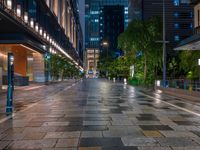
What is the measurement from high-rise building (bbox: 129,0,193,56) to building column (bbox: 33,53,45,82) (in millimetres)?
46764

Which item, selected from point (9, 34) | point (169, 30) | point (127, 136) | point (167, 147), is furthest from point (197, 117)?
point (169, 30)

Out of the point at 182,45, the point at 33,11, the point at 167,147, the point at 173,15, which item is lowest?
the point at 167,147

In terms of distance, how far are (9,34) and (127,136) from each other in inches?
1454

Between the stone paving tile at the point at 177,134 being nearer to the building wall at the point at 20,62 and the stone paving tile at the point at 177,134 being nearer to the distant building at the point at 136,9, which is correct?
the building wall at the point at 20,62

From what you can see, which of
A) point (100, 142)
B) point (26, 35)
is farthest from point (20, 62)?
point (100, 142)

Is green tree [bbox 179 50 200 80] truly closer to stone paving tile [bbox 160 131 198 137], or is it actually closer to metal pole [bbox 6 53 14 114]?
metal pole [bbox 6 53 14 114]

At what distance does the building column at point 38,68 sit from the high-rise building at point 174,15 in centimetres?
4676

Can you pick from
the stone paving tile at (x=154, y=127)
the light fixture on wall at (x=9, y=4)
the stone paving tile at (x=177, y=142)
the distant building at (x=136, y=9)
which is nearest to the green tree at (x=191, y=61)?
the light fixture on wall at (x=9, y=4)

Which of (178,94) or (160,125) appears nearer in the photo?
(160,125)

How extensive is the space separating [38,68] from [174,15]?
182ft

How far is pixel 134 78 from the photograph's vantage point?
196ft

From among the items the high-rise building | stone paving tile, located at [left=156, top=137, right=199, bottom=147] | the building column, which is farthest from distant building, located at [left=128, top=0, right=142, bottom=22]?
stone paving tile, located at [left=156, top=137, right=199, bottom=147]

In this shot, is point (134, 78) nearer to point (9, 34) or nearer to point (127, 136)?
point (9, 34)

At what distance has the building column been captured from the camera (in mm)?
64938
